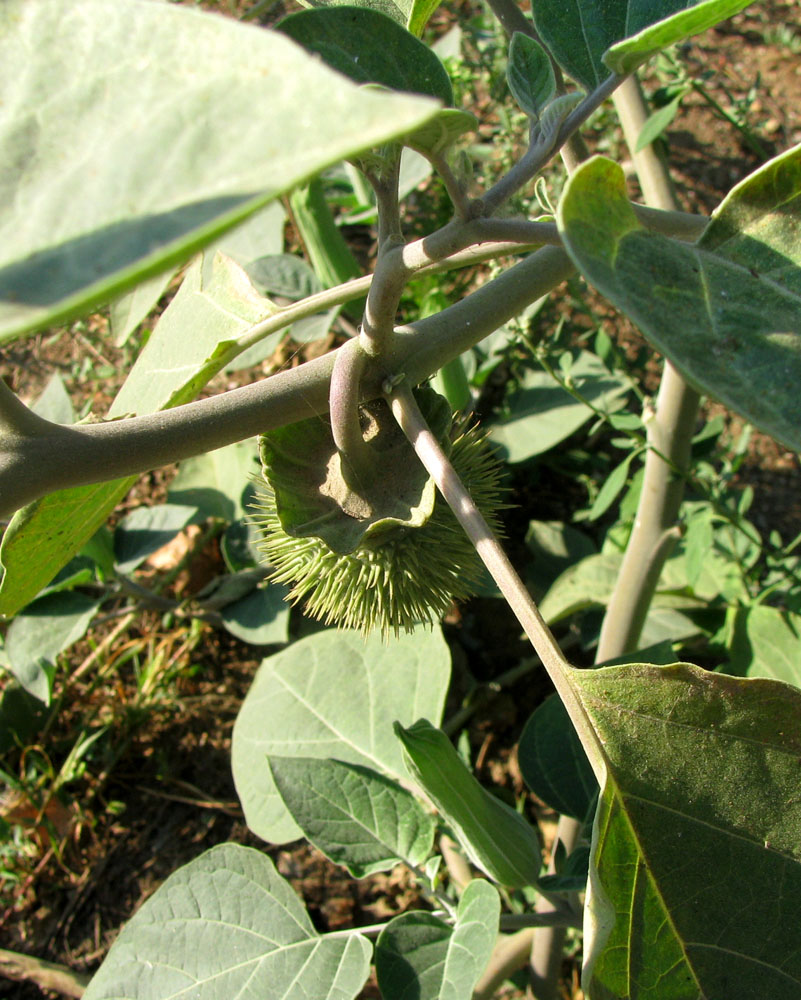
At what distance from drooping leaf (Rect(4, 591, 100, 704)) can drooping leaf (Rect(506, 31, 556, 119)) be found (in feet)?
3.75

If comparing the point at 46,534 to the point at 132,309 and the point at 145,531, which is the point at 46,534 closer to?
the point at 132,309

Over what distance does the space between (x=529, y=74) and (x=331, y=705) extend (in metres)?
1.04

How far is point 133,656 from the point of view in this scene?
1.93 metres

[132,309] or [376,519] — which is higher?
[132,309]

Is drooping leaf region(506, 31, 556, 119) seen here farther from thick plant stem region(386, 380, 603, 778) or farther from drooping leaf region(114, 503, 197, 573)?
drooping leaf region(114, 503, 197, 573)

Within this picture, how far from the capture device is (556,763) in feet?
4.11

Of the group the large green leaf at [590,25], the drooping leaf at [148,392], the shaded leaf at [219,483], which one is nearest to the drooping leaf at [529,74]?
the large green leaf at [590,25]

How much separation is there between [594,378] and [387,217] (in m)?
1.09

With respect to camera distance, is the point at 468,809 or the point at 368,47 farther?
the point at 468,809

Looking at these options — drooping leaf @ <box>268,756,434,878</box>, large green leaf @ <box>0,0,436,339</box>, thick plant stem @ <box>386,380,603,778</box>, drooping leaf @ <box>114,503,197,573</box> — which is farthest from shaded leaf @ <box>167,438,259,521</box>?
large green leaf @ <box>0,0,436,339</box>

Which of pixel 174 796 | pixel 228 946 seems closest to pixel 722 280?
pixel 228 946

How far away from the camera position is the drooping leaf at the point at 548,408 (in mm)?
1708

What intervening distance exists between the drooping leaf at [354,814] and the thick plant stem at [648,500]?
289 millimetres

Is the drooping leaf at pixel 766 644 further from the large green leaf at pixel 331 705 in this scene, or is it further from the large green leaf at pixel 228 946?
the large green leaf at pixel 228 946
